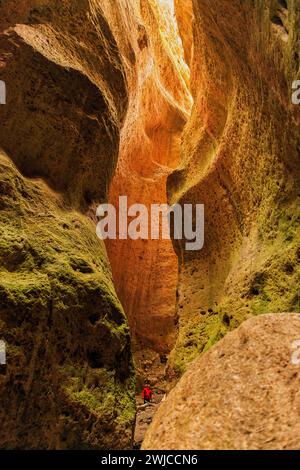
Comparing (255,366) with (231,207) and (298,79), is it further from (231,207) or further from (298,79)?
(231,207)

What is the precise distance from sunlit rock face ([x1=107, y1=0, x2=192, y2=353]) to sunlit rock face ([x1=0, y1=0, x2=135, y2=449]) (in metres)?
2.39

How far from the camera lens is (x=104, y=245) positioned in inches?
314

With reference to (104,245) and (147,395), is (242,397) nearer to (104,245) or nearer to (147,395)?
(104,245)

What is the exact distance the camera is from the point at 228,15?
8.23m

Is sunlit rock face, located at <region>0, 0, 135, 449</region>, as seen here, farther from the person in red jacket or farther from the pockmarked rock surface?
the person in red jacket

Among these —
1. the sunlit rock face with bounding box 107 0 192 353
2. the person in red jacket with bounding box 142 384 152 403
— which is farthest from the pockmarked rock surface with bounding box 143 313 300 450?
the sunlit rock face with bounding box 107 0 192 353

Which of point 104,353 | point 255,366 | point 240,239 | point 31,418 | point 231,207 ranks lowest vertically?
point 31,418

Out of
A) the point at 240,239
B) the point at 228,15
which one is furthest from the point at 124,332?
the point at 228,15

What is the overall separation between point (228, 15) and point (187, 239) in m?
4.59

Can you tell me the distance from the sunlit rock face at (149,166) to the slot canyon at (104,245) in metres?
1.79

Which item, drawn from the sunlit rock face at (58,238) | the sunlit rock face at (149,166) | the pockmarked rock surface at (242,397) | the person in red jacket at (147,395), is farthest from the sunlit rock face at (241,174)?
the person in red jacket at (147,395)

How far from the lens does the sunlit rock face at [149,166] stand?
1302cm

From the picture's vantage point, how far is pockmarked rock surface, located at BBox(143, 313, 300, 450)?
2.79 m

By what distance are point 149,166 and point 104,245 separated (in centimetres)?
860
